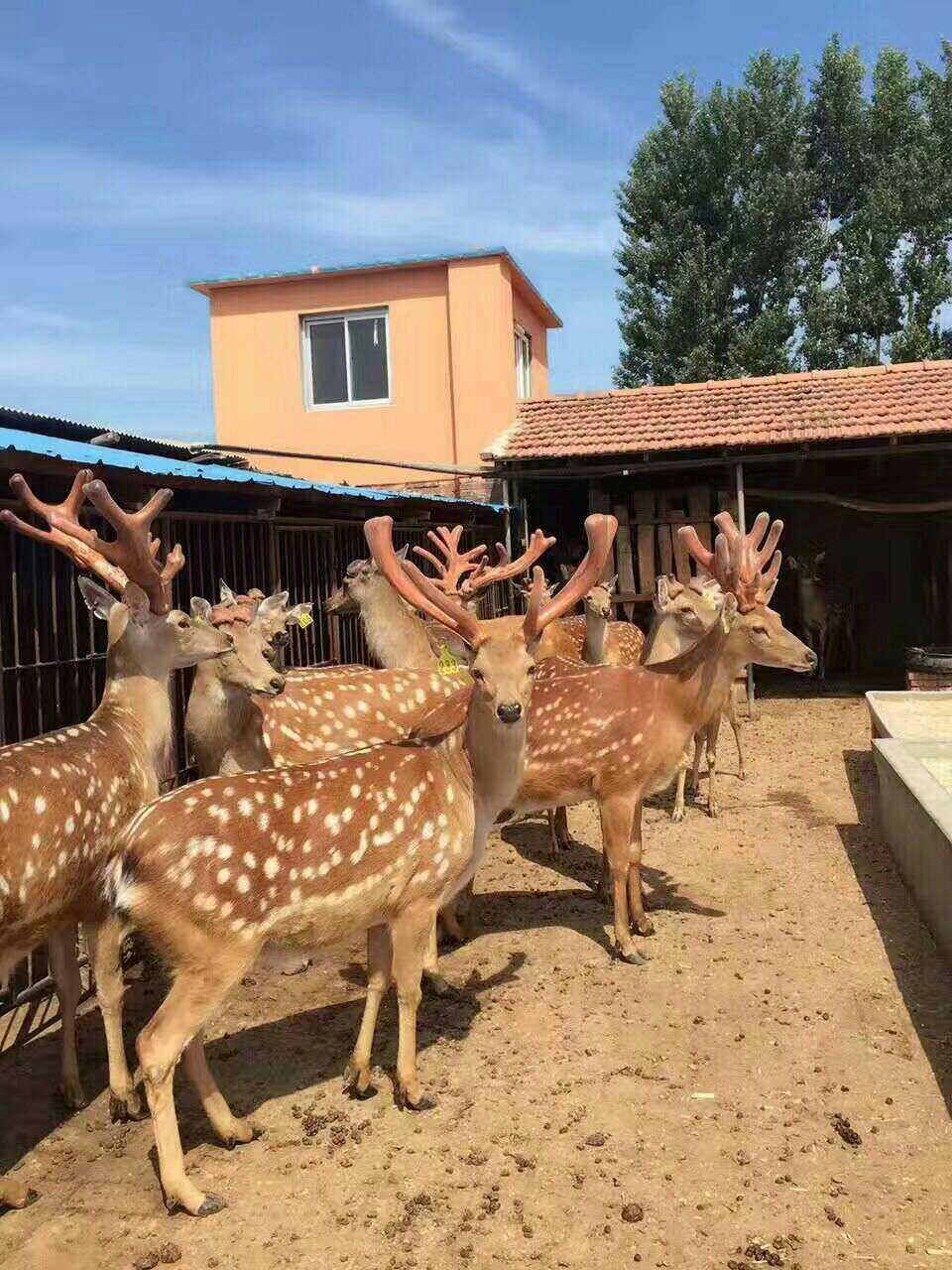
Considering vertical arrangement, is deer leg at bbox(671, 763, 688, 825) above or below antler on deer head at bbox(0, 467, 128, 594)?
below

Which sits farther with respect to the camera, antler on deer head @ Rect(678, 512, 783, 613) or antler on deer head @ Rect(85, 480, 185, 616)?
antler on deer head @ Rect(678, 512, 783, 613)

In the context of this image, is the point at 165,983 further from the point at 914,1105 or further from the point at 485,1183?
the point at 914,1105

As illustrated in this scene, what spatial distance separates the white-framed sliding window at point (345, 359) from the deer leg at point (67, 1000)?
12.2 meters

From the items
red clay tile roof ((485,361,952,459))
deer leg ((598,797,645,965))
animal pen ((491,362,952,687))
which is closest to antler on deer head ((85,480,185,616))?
deer leg ((598,797,645,965))

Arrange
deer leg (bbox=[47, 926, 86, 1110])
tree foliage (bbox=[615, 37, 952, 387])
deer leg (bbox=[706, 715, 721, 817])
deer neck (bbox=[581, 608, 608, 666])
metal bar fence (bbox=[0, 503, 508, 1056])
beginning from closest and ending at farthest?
deer leg (bbox=[47, 926, 86, 1110]), metal bar fence (bbox=[0, 503, 508, 1056]), deer leg (bbox=[706, 715, 721, 817]), deer neck (bbox=[581, 608, 608, 666]), tree foliage (bbox=[615, 37, 952, 387])

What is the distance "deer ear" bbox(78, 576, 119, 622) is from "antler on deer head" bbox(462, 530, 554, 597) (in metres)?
1.83

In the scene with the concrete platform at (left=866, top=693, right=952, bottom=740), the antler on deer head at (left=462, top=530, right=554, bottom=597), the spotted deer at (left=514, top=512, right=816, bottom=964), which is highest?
the antler on deer head at (left=462, top=530, right=554, bottom=597)

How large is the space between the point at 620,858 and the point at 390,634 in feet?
9.21

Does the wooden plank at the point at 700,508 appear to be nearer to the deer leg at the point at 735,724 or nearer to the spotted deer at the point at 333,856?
the deer leg at the point at 735,724

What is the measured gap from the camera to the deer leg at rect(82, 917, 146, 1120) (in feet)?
12.0

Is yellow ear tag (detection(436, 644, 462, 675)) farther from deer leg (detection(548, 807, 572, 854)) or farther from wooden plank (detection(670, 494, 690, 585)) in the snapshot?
wooden plank (detection(670, 494, 690, 585))

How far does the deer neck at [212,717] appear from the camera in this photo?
491cm

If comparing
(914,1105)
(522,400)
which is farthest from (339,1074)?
(522,400)

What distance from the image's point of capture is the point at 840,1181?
3.21 metres
